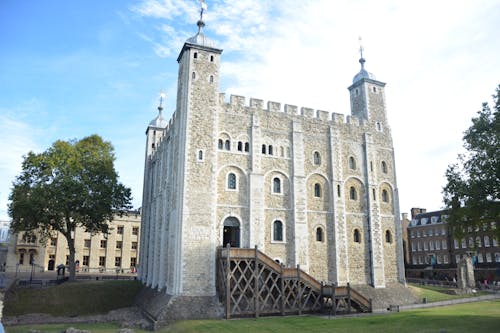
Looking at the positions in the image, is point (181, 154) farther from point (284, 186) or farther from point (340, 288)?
point (340, 288)

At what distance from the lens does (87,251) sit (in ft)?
A: 178

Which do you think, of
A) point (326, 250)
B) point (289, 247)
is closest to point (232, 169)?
point (289, 247)

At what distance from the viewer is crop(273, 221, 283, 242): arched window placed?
2866cm

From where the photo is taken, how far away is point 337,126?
109ft

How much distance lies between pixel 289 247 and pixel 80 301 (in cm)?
1784

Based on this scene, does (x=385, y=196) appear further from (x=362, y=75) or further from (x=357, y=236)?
(x=362, y=75)

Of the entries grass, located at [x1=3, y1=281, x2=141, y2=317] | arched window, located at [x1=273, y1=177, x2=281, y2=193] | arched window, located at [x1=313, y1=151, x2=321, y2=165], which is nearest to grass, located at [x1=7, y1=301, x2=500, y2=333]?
grass, located at [x1=3, y1=281, x2=141, y2=317]

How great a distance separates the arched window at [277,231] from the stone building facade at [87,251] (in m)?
28.2

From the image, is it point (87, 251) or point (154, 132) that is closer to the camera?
point (154, 132)

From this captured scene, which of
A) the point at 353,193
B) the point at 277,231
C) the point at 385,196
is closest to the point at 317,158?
the point at 353,193

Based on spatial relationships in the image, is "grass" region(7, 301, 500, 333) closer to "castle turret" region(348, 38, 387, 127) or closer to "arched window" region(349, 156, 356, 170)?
"arched window" region(349, 156, 356, 170)

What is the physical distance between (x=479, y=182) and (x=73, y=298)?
1200 inches

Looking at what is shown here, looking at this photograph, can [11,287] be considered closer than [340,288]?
No

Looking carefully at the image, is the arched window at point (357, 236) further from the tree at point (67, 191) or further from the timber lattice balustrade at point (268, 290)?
the tree at point (67, 191)
